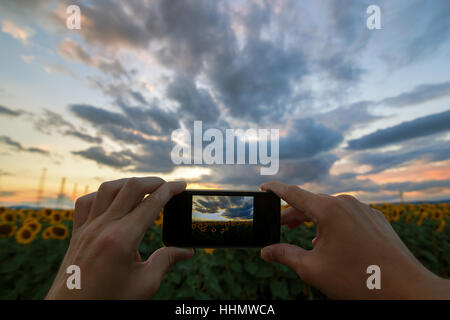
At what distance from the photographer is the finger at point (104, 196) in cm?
152

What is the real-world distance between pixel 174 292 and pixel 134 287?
2.31 m

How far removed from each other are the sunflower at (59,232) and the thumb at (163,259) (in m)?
3.07

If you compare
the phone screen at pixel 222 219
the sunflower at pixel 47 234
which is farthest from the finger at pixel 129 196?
the sunflower at pixel 47 234

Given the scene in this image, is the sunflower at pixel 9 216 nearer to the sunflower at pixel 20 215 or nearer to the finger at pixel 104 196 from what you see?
the sunflower at pixel 20 215

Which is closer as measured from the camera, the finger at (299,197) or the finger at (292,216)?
the finger at (299,197)

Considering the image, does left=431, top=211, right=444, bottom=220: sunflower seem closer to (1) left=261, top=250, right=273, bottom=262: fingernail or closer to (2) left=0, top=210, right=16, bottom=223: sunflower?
(1) left=261, top=250, right=273, bottom=262: fingernail

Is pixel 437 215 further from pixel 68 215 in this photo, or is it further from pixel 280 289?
pixel 68 215

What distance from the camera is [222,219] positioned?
68.6 inches

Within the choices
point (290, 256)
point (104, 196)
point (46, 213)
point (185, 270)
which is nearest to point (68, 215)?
point (46, 213)

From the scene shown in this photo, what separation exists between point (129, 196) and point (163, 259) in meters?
0.49

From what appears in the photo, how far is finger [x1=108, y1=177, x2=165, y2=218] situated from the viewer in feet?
4.68

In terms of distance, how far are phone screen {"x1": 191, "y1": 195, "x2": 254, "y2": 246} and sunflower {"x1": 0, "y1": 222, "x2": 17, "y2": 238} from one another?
423 centimetres
